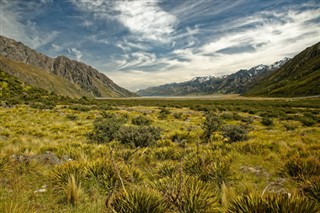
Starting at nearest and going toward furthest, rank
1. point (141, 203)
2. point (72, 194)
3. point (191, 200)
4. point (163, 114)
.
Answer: point (141, 203) < point (191, 200) < point (72, 194) < point (163, 114)

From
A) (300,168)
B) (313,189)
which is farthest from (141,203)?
(300,168)

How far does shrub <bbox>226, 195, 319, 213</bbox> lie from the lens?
12.3ft

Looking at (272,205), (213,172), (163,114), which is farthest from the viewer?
(163,114)

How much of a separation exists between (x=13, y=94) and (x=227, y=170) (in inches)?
2209

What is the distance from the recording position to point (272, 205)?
3914 millimetres

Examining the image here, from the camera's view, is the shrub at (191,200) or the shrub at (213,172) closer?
the shrub at (191,200)

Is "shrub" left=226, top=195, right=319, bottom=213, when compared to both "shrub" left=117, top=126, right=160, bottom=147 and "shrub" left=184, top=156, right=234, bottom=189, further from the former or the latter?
"shrub" left=117, top=126, right=160, bottom=147

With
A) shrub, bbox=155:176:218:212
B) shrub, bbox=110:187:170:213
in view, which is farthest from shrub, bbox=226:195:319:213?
shrub, bbox=110:187:170:213

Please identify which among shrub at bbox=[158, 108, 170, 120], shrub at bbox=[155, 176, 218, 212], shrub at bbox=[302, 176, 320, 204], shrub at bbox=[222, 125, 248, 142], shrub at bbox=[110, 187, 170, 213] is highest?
shrub at bbox=[110, 187, 170, 213]

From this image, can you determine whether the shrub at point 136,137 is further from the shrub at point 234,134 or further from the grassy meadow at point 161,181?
the shrub at point 234,134

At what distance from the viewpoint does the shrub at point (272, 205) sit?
3.74 m

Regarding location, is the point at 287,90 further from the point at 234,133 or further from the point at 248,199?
the point at 248,199

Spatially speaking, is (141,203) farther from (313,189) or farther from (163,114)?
(163,114)

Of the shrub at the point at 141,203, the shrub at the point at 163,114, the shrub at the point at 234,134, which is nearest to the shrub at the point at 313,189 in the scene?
the shrub at the point at 141,203
